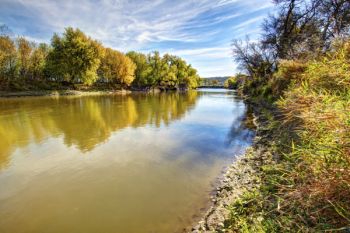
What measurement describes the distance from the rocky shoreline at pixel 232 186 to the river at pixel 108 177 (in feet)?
0.96

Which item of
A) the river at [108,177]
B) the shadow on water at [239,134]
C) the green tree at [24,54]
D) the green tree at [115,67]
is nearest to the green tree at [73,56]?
the green tree at [24,54]

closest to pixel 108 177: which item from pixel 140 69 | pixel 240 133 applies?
pixel 240 133

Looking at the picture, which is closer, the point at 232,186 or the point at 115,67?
the point at 232,186

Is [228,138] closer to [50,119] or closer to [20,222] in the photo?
[20,222]

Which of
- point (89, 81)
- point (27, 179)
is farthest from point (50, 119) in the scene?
point (89, 81)

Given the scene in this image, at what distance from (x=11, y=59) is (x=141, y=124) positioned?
40188 mm

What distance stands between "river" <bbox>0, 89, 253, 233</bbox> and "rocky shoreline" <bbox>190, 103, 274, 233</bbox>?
29 cm

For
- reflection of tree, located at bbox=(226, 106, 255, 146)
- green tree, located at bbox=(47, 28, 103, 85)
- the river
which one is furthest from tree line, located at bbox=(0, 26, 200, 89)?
reflection of tree, located at bbox=(226, 106, 255, 146)

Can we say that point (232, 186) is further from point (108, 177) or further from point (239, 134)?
point (239, 134)

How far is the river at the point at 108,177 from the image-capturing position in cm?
454

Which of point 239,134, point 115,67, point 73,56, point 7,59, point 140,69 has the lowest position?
point 239,134

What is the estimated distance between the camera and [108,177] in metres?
6.50

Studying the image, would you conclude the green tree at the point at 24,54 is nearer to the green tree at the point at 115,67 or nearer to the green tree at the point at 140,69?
the green tree at the point at 115,67

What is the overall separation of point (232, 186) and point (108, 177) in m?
3.50
